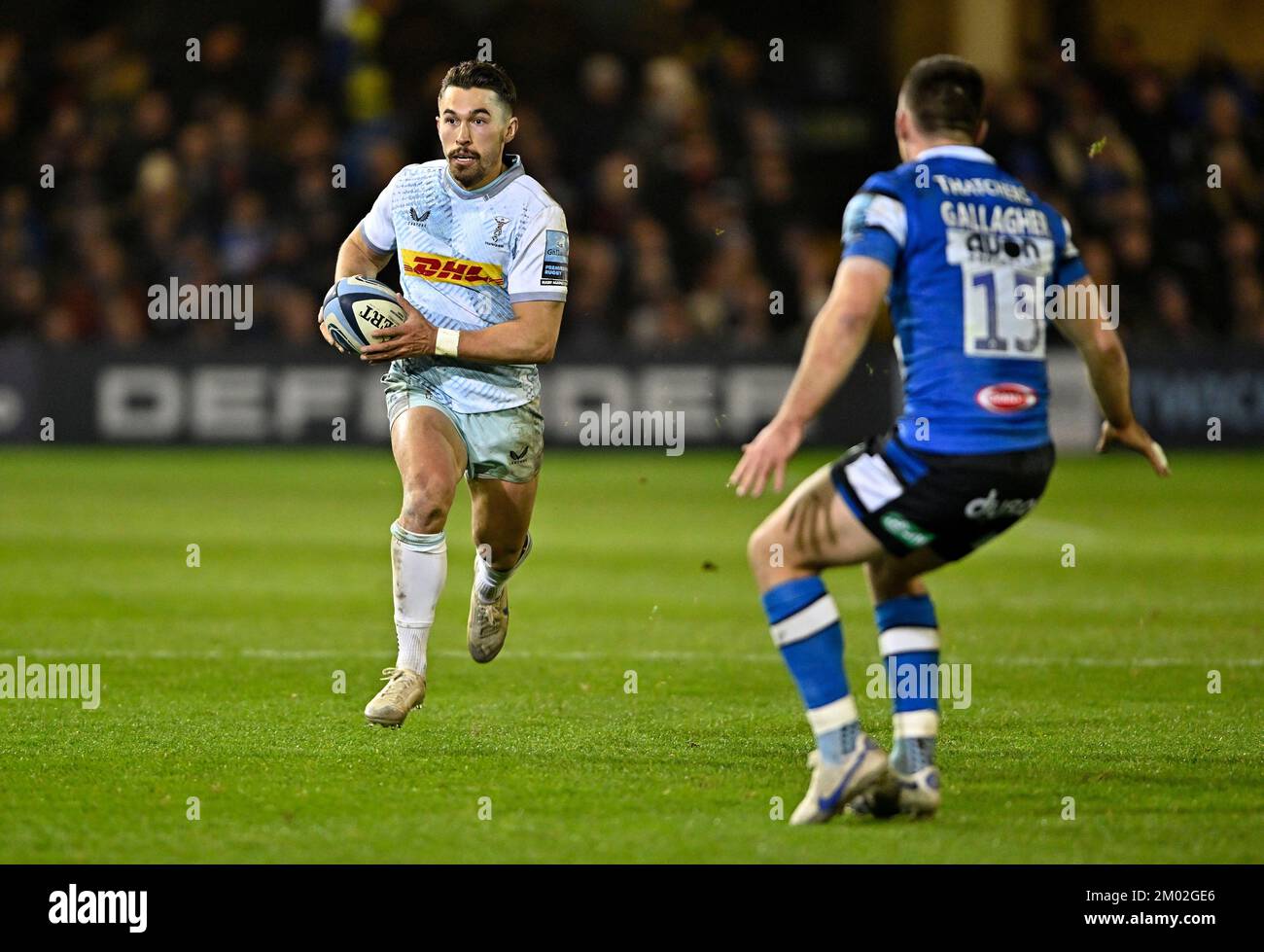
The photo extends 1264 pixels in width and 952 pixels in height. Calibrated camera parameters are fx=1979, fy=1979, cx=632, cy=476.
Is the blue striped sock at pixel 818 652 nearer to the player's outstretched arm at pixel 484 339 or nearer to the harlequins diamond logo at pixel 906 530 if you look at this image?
the harlequins diamond logo at pixel 906 530

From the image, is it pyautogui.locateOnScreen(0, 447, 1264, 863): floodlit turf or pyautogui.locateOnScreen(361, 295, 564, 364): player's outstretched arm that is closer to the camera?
pyautogui.locateOnScreen(0, 447, 1264, 863): floodlit turf

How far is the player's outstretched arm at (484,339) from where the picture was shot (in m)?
7.04

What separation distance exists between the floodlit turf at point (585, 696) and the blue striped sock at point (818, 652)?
267mm

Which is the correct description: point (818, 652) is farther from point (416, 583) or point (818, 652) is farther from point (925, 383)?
point (416, 583)

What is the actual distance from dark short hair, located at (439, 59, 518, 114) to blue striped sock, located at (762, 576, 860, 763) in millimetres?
2632

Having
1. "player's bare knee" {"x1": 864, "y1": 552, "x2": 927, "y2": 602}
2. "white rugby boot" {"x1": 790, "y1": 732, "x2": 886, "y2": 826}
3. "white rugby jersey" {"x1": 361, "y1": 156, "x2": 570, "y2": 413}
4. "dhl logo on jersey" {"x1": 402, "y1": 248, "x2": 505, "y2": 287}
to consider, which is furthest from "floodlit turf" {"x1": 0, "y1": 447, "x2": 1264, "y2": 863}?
"dhl logo on jersey" {"x1": 402, "y1": 248, "x2": 505, "y2": 287}

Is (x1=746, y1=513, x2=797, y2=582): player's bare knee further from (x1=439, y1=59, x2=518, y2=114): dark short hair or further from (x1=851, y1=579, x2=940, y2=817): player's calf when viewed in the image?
(x1=439, y1=59, x2=518, y2=114): dark short hair

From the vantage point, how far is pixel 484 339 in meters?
7.21

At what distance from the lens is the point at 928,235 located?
17.4 feet

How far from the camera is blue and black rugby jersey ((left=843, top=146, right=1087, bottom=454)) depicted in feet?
17.4

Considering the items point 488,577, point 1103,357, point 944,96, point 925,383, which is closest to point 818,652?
point 925,383

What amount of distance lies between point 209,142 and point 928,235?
16935 mm

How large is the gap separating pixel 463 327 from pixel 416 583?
3.43 ft

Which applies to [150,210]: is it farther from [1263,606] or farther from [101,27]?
[1263,606]
